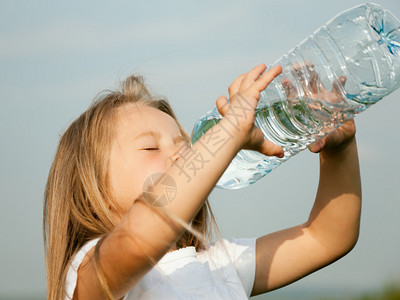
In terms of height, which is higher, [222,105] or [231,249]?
[222,105]

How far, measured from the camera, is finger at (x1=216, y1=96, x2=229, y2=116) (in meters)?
1.21

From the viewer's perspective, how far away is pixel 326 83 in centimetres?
163

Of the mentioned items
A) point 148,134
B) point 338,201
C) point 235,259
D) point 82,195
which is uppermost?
point 148,134

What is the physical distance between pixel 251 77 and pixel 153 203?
0.34 metres

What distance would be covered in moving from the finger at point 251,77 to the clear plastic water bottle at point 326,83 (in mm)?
410

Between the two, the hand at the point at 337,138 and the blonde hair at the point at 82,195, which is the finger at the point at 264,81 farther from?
the blonde hair at the point at 82,195

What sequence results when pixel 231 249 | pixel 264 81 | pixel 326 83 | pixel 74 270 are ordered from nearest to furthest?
pixel 264 81
pixel 74 270
pixel 326 83
pixel 231 249

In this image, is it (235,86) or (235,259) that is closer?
(235,86)

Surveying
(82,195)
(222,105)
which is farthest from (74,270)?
(222,105)

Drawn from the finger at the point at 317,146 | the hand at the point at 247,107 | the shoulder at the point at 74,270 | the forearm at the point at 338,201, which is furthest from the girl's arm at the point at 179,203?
the forearm at the point at 338,201

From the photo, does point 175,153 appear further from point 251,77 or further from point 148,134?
point 251,77

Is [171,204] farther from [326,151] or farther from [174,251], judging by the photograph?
[326,151]

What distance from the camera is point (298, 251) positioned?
171 cm

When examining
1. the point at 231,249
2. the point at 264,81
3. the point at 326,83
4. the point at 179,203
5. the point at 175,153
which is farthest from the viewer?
the point at 231,249
